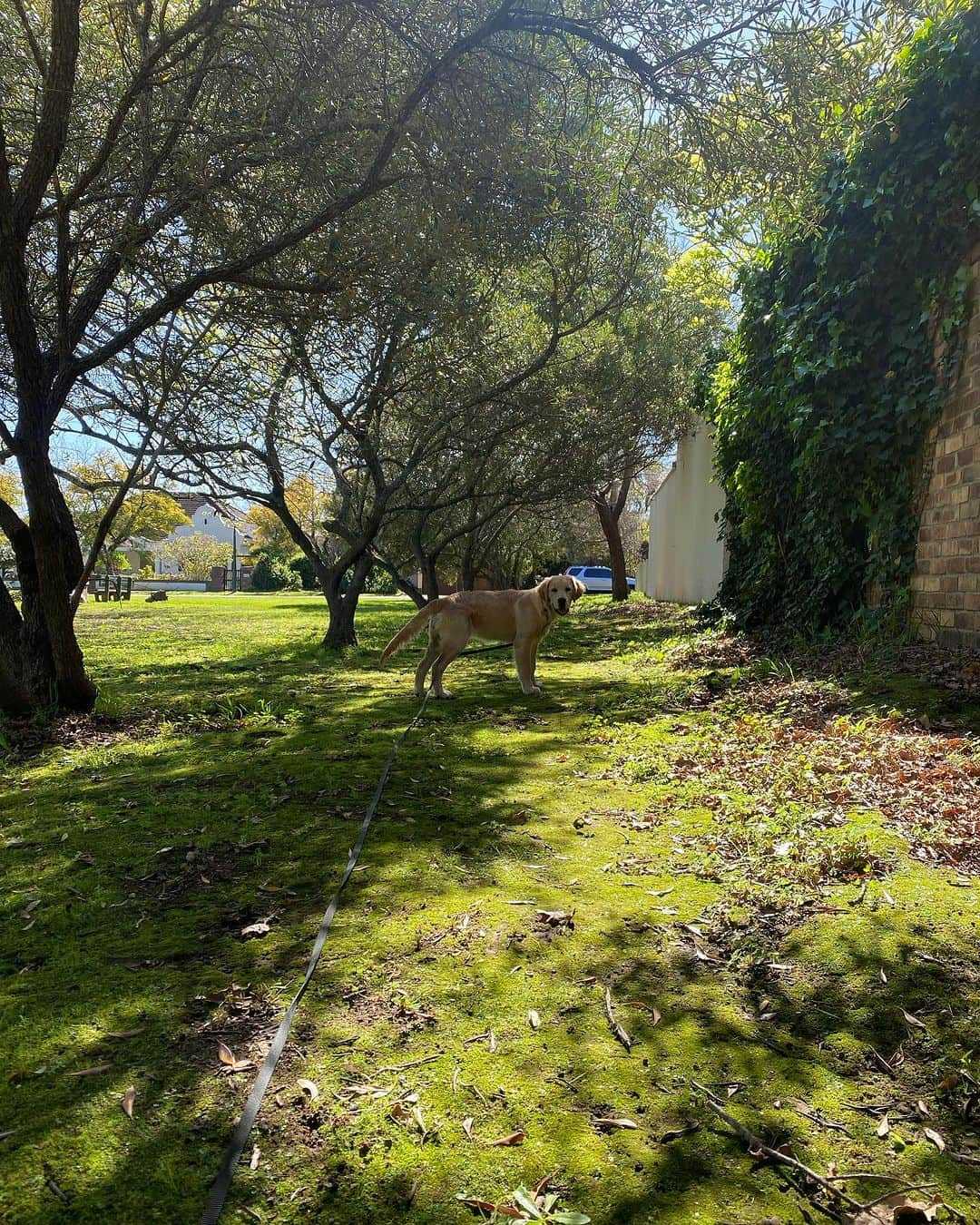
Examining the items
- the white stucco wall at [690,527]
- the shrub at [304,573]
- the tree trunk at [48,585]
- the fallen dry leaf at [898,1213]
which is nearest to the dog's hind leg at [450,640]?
the tree trunk at [48,585]

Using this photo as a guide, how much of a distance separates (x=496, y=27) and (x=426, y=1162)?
18.7 feet

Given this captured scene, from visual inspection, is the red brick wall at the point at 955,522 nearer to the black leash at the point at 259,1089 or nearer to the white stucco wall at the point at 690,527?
the black leash at the point at 259,1089

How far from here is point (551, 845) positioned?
13.0ft

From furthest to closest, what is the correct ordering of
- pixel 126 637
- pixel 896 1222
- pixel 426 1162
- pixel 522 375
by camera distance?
pixel 126 637, pixel 522 375, pixel 426 1162, pixel 896 1222

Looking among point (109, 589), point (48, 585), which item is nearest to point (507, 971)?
point (48, 585)

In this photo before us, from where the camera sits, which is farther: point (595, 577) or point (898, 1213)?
point (595, 577)

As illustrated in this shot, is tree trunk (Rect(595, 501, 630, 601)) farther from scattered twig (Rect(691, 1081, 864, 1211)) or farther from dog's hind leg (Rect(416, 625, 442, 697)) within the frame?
scattered twig (Rect(691, 1081, 864, 1211))

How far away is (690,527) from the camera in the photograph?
20688 millimetres

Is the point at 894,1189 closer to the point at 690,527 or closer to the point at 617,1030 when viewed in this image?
the point at 617,1030

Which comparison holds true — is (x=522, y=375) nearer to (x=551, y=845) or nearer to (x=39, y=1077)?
(x=551, y=845)

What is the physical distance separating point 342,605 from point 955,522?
31.4ft

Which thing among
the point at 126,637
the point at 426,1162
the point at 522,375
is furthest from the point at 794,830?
the point at 126,637

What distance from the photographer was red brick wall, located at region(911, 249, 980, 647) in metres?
6.25

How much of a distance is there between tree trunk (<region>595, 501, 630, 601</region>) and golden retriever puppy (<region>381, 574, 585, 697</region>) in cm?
1714
